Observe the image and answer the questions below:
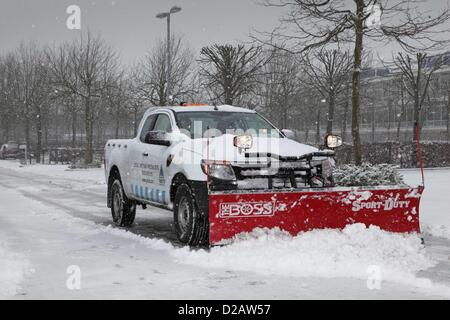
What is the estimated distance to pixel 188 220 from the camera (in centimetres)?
741

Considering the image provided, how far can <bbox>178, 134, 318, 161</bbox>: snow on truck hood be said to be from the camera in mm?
7168

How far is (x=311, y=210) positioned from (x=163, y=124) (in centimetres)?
298

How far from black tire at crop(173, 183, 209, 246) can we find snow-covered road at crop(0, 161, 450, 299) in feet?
0.69

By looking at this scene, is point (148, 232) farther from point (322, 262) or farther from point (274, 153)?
point (322, 262)

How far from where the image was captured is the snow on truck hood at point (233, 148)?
7.17 meters

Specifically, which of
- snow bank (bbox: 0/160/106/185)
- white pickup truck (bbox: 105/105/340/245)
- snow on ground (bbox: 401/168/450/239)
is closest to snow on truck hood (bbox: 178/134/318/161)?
white pickup truck (bbox: 105/105/340/245)

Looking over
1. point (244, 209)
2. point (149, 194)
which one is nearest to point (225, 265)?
point (244, 209)

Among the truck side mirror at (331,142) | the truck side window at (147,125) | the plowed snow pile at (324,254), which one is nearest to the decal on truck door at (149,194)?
the truck side window at (147,125)

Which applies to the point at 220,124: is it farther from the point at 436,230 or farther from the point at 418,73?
the point at 418,73

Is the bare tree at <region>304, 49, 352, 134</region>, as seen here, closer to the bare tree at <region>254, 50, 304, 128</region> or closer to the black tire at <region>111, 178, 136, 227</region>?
the bare tree at <region>254, 50, 304, 128</region>

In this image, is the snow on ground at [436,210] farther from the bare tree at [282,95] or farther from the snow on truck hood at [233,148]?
the bare tree at [282,95]

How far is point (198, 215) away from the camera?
7199mm

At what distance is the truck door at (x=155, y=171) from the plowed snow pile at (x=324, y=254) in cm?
132

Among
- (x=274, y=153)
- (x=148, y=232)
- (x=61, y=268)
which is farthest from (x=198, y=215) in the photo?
(x=148, y=232)
